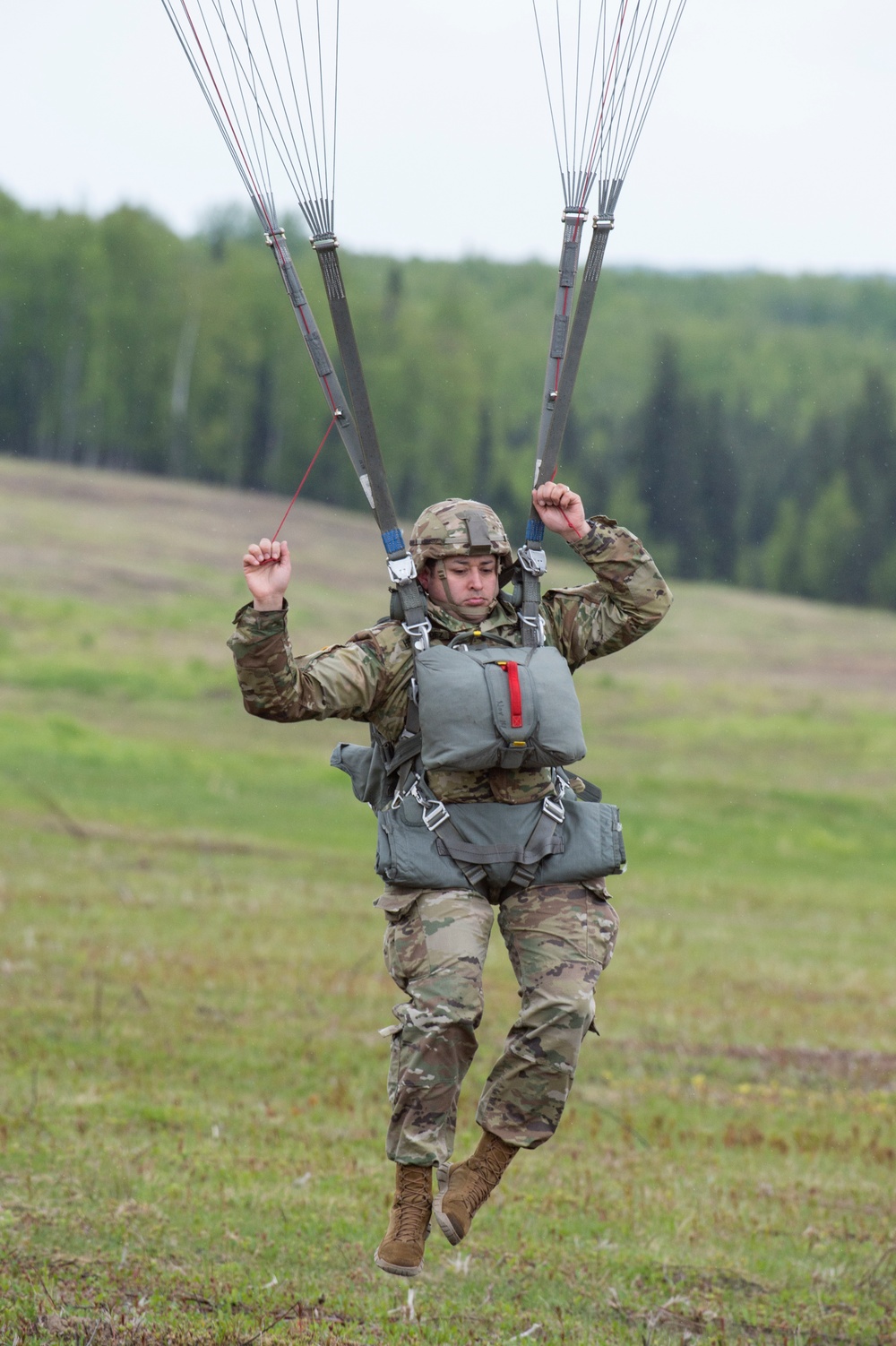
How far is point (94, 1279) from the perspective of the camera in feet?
28.7

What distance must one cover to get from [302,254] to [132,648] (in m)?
63.7

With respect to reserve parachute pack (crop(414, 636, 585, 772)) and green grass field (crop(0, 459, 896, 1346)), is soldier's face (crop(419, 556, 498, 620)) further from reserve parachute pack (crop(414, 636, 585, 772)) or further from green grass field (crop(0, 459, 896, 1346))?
green grass field (crop(0, 459, 896, 1346))

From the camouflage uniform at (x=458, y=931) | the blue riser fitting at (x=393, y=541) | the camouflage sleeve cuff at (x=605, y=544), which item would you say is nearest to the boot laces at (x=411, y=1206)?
the camouflage uniform at (x=458, y=931)

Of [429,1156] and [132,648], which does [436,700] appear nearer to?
[429,1156]

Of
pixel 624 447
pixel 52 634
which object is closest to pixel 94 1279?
pixel 52 634

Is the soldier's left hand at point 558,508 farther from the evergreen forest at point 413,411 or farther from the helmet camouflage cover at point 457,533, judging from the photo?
the evergreen forest at point 413,411

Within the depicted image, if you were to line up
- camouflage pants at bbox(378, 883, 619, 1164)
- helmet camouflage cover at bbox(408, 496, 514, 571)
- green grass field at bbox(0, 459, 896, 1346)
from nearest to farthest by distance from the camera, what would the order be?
camouflage pants at bbox(378, 883, 619, 1164)
helmet camouflage cover at bbox(408, 496, 514, 571)
green grass field at bbox(0, 459, 896, 1346)

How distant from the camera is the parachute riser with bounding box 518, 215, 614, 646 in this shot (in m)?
7.57

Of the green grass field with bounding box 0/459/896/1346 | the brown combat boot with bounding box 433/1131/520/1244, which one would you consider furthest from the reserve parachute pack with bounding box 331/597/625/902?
the green grass field with bounding box 0/459/896/1346

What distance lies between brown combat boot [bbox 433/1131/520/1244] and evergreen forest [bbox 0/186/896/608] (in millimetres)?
57708

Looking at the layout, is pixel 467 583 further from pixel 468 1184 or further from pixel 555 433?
pixel 468 1184

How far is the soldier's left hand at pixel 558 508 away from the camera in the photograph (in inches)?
298

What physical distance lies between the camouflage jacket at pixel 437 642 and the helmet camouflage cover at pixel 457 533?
0.29 m

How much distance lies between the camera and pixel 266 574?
7.09 m
